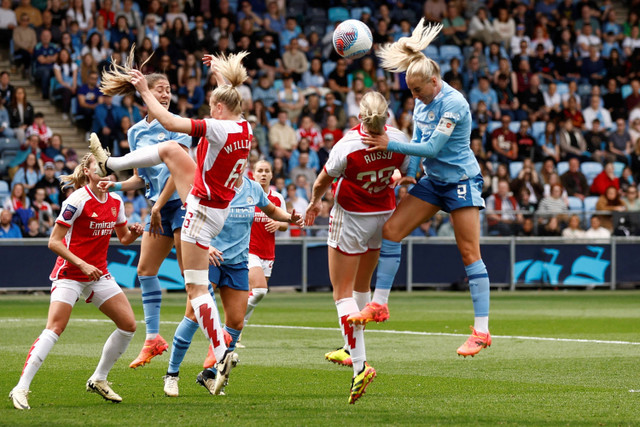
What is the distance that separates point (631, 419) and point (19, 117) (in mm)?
16525

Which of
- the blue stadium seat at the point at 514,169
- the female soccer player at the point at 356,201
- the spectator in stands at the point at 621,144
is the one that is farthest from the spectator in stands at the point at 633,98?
the female soccer player at the point at 356,201

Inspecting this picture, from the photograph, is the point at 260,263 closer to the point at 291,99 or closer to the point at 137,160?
the point at 137,160

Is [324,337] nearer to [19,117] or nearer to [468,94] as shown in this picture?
[19,117]

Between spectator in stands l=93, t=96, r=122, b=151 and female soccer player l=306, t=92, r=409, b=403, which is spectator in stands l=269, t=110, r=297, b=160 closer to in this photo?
spectator in stands l=93, t=96, r=122, b=151

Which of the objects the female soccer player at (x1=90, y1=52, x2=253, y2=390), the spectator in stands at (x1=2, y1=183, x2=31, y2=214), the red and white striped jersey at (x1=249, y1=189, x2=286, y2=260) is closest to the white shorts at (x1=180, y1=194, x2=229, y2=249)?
the female soccer player at (x1=90, y1=52, x2=253, y2=390)

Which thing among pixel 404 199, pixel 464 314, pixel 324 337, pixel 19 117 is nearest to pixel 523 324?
pixel 464 314

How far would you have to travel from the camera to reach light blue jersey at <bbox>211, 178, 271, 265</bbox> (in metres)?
8.50

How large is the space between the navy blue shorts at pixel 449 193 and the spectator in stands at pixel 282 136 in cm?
1409

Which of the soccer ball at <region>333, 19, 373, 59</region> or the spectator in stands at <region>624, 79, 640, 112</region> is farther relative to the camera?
the spectator in stands at <region>624, 79, 640, 112</region>

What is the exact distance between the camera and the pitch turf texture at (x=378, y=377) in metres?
6.92

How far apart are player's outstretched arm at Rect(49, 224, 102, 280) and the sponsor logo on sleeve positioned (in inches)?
3.1

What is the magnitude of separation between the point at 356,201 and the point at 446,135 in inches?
35.0

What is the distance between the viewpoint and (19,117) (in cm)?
2066

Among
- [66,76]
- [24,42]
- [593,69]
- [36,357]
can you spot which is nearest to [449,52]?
[593,69]
